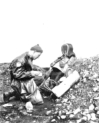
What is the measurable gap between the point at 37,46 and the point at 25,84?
0.95 m

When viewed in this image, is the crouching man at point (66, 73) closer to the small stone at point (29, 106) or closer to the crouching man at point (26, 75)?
the crouching man at point (26, 75)

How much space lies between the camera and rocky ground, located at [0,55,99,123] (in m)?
7.27

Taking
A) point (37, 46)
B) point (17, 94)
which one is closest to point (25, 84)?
point (17, 94)

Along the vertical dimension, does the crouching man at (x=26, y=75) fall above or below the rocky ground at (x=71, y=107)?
above

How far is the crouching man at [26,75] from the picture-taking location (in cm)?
810

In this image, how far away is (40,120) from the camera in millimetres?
7262

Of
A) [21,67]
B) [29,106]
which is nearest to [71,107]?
[29,106]

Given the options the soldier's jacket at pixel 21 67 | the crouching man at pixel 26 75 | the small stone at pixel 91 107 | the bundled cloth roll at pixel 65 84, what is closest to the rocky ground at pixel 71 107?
the small stone at pixel 91 107

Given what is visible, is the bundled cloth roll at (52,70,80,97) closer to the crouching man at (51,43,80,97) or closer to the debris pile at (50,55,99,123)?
the crouching man at (51,43,80,97)

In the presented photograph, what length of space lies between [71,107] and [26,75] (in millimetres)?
1293

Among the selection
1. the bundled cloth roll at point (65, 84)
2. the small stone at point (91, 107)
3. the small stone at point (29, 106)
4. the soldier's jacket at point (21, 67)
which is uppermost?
the soldier's jacket at point (21, 67)

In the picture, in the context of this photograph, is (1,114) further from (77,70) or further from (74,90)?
(77,70)

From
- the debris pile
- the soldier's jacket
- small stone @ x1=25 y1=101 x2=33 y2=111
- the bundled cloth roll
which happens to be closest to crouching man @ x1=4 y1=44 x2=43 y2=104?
the soldier's jacket

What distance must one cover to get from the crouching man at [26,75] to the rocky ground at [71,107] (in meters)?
0.25
